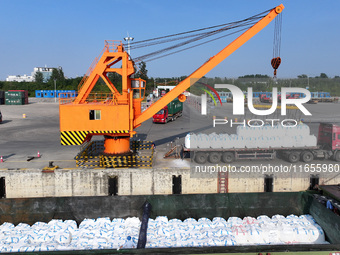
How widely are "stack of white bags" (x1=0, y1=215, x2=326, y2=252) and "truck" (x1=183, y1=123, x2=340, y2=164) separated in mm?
4447

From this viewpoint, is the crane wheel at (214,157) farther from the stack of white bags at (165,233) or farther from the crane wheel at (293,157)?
the crane wheel at (293,157)

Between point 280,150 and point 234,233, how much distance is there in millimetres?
8071

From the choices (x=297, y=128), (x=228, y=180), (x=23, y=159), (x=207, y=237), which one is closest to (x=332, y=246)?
(x=207, y=237)

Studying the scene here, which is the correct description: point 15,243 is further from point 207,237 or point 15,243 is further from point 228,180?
point 228,180

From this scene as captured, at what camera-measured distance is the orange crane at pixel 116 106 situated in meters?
15.8

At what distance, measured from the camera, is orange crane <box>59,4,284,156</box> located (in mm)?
15766

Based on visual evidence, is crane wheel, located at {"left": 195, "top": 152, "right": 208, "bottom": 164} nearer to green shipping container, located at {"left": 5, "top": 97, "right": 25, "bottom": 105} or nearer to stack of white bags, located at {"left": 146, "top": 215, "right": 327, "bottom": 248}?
stack of white bags, located at {"left": 146, "top": 215, "right": 327, "bottom": 248}

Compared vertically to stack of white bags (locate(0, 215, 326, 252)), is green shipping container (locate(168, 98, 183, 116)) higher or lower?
higher

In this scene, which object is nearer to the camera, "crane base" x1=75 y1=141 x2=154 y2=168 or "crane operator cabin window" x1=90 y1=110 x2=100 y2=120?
"crane operator cabin window" x1=90 y1=110 x2=100 y2=120

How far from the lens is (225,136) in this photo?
17266 mm

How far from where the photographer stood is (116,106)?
627 inches

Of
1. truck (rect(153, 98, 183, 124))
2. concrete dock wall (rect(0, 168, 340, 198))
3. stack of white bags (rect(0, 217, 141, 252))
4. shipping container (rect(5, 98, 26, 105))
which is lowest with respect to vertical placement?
stack of white bags (rect(0, 217, 141, 252))

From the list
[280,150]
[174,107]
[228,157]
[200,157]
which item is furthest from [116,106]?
[174,107]

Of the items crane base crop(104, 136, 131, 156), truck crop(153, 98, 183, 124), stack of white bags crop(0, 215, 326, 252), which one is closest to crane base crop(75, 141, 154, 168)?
crane base crop(104, 136, 131, 156)
